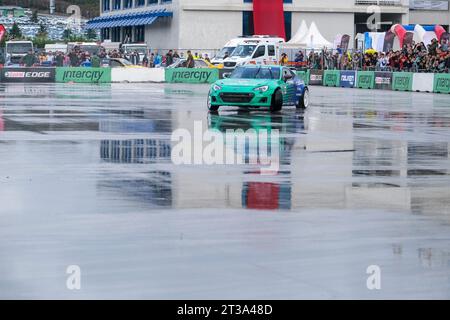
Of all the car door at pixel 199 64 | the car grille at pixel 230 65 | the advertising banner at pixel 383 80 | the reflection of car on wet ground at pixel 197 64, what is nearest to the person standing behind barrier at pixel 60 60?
the reflection of car on wet ground at pixel 197 64

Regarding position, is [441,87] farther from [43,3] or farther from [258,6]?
[43,3]

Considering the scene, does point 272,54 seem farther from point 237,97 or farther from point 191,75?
point 237,97

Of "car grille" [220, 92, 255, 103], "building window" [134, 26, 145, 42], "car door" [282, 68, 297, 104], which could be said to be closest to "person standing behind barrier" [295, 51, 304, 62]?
"building window" [134, 26, 145, 42]

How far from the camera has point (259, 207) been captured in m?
12.8

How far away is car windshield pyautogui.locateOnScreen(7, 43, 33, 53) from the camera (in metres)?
72.4

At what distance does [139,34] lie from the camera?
306 ft

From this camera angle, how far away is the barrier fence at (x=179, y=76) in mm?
51625

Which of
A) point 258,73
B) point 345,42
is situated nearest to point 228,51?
point 345,42

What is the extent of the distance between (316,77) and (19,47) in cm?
2278

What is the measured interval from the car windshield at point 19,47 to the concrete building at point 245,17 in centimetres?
1093

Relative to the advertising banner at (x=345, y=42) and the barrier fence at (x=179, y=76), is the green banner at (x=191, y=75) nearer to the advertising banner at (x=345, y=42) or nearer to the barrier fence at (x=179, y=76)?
the barrier fence at (x=179, y=76)
